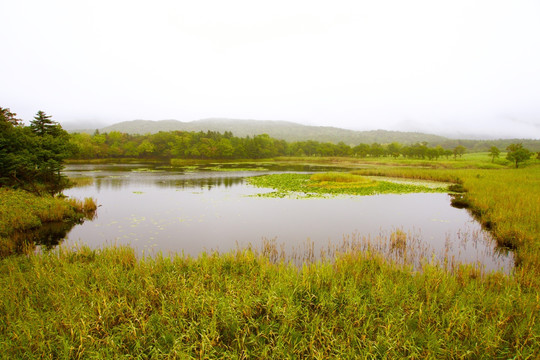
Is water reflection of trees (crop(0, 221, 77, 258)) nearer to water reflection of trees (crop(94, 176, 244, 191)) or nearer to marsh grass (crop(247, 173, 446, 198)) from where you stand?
marsh grass (crop(247, 173, 446, 198))

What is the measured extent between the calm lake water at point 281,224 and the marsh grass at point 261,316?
4.86 m

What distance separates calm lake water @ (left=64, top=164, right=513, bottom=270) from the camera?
592 inches

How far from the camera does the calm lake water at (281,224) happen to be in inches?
592

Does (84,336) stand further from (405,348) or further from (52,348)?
(405,348)

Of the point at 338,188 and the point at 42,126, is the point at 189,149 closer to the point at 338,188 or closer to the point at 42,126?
the point at 42,126

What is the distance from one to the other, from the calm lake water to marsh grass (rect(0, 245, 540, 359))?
4858mm

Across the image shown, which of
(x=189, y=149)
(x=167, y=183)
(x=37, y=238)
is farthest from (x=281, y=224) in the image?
(x=189, y=149)

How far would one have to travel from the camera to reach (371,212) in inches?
927

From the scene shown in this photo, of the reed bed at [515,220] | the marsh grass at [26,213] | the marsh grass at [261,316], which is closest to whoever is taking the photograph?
the marsh grass at [261,316]

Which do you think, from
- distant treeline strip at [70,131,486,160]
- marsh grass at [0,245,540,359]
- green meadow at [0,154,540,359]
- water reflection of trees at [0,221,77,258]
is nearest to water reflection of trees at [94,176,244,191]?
water reflection of trees at [0,221,77,258]

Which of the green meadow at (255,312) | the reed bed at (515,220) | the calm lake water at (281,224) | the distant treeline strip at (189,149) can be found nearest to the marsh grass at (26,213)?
the calm lake water at (281,224)

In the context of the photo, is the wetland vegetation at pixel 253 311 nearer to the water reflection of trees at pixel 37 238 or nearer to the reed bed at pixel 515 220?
the reed bed at pixel 515 220

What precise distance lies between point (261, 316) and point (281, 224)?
12708 mm

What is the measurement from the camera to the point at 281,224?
19.6 m
